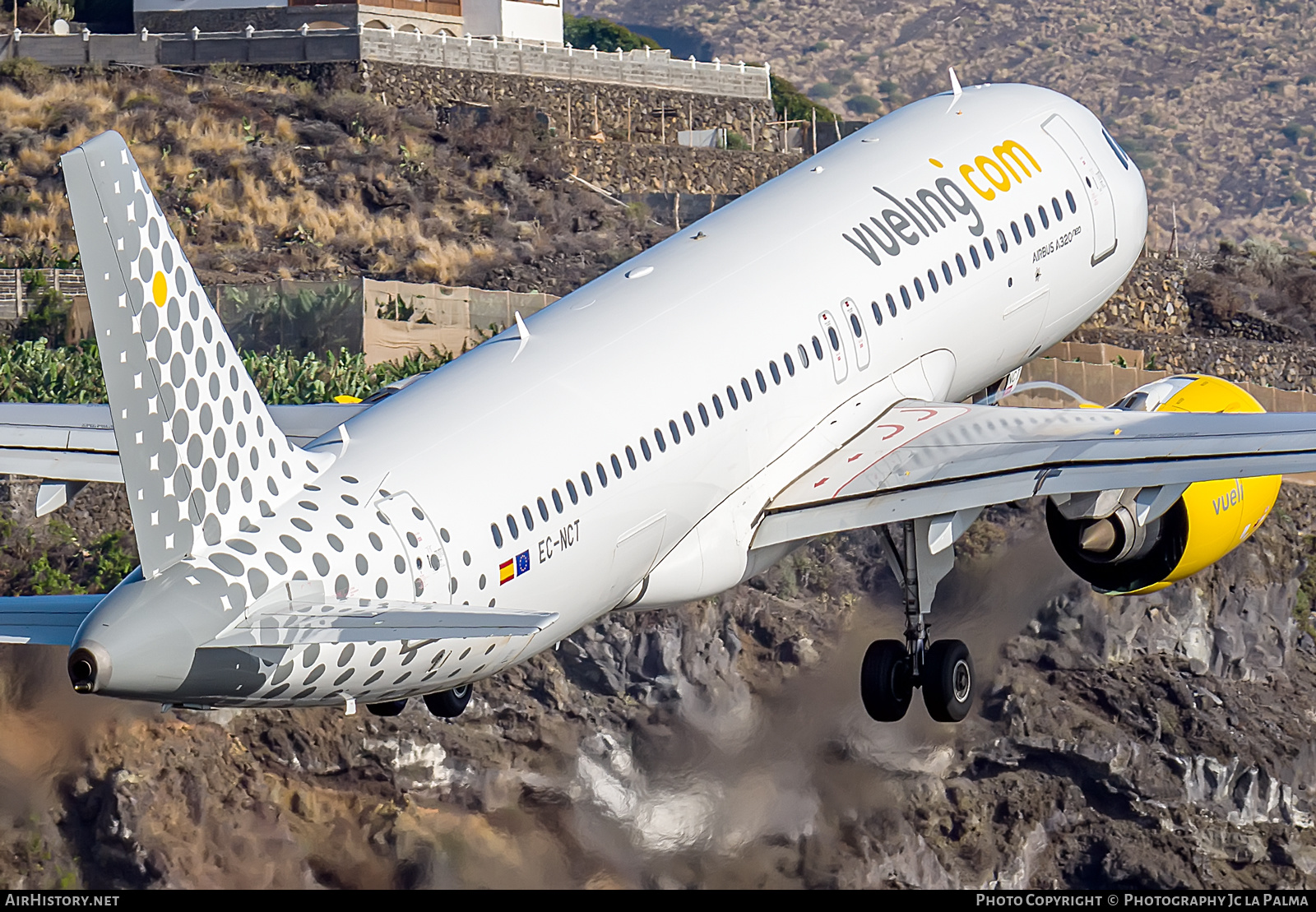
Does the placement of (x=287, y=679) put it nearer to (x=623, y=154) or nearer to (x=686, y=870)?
(x=686, y=870)

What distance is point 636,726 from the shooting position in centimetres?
3759

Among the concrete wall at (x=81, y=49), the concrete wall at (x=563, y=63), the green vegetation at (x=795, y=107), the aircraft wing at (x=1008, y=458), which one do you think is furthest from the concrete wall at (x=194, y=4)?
the aircraft wing at (x=1008, y=458)

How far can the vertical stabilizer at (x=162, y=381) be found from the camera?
63.6 feet

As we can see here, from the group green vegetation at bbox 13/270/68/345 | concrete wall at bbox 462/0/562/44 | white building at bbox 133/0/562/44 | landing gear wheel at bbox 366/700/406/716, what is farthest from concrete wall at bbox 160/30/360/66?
landing gear wheel at bbox 366/700/406/716

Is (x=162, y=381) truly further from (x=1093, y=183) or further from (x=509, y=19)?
(x=509, y=19)

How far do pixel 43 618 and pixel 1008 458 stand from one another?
37.9ft

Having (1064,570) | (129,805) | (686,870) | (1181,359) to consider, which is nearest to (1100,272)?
(1064,570)

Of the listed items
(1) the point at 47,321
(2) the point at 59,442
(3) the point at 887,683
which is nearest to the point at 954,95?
(3) the point at 887,683

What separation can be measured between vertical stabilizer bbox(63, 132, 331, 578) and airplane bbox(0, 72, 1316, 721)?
28 mm

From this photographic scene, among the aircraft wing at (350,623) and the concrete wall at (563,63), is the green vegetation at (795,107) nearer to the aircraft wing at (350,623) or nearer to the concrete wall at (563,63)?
the concrete wall at (563,63)

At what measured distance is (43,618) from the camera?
21.0 meters

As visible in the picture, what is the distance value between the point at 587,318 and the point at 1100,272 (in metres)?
10.7

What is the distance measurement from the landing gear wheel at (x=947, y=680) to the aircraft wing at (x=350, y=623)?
10.0 metres

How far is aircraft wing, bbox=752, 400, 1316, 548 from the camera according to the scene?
978 inches
